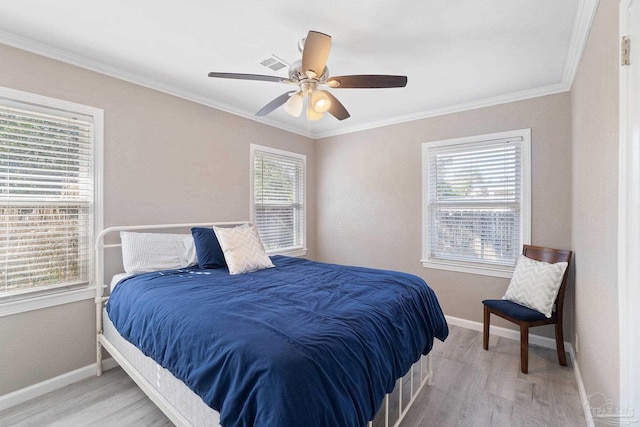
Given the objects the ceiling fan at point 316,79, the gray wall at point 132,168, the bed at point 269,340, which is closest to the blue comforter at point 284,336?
the bed at point 269,340

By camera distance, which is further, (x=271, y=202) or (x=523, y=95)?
(x=271, y=202)

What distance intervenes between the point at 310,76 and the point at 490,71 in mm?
1723

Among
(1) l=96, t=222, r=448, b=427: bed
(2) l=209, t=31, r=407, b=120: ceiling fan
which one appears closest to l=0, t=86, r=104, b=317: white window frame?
(1) l=96, t=222, r=448, b=427: bed

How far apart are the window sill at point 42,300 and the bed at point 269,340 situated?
0.42 feet

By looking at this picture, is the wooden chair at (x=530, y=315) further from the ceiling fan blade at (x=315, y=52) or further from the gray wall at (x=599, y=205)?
the ceiling fan blade at (x=315, y=52)

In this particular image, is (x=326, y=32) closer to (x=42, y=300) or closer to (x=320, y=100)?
(x=320, y=100)

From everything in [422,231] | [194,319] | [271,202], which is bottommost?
[194,319]

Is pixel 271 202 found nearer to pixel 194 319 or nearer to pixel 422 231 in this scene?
pixel 422 231

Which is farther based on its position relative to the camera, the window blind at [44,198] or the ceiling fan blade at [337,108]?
the ceiling fan blade at [337,108]

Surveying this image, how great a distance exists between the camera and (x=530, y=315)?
8.11 feet

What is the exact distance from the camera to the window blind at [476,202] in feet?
10.2

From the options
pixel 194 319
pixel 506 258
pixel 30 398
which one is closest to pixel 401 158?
pixel 506 258

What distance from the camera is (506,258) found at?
10.3ft

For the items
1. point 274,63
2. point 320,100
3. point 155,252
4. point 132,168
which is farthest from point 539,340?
point 132,168
